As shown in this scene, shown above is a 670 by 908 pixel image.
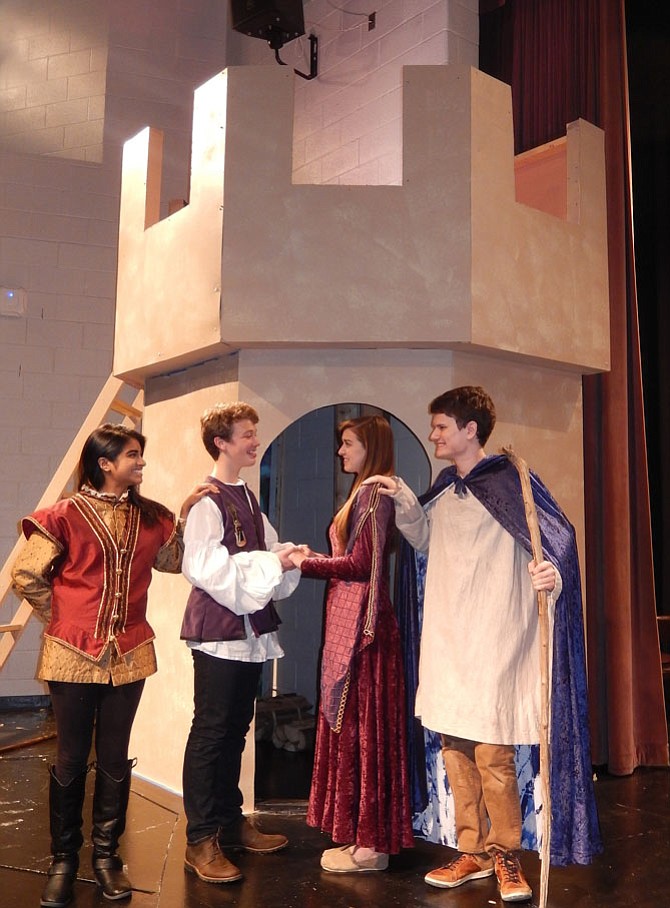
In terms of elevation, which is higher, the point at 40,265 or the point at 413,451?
the point at 40,265

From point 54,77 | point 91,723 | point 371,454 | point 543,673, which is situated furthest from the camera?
point 54,77

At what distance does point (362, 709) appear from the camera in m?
3.05

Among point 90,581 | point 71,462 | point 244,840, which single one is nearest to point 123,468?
point 90,581

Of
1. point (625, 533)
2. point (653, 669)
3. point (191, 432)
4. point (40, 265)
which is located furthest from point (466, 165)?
point (40, 265)

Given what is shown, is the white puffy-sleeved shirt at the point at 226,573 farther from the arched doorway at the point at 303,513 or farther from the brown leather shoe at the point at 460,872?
the arched doorway at the point at 303,513

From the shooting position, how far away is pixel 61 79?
20.9ft

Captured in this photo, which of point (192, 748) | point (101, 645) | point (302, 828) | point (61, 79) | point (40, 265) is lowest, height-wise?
point (302, 828)

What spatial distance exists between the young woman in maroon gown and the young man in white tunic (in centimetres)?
11

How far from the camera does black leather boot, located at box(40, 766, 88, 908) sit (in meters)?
2.72

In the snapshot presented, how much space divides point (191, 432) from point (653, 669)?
263cm

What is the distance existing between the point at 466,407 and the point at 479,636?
763 mm

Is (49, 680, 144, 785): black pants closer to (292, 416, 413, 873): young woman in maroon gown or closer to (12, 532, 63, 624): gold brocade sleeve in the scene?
(12, 532, 63, 624): gold brocade sleeve

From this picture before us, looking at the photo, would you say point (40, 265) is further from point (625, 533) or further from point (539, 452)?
point (625, 533)

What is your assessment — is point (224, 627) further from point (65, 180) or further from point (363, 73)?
point (65, 180)
